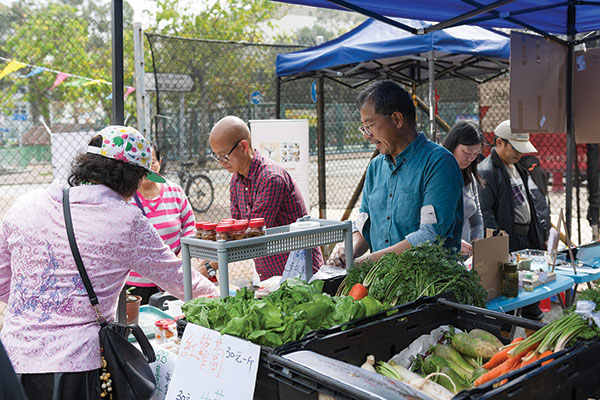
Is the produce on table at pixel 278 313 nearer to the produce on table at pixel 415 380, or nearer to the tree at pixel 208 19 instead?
the produce on table at pixel 415 380

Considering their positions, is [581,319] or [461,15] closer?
[581,319]

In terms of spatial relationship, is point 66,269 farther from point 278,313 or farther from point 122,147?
point 278,313

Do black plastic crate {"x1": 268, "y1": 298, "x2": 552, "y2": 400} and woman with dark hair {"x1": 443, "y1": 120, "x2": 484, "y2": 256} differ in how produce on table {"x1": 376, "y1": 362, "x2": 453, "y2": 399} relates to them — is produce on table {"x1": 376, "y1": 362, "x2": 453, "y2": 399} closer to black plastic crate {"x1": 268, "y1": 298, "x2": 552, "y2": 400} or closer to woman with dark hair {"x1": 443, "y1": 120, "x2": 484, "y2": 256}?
black plastic crate {"x1": 268, "y1": 298, "x2": 552, "y2": 400}

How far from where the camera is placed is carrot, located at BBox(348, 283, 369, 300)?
2.30m

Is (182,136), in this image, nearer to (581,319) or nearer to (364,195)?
(364,195)

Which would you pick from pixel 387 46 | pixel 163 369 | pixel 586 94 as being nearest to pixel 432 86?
pixel 387 46

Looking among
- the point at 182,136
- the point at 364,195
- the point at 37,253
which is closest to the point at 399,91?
the point at 364,195

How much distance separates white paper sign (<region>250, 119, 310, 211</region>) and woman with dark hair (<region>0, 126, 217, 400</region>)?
3.86 m

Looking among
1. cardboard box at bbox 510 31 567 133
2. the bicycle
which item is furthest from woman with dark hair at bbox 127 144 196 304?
the bicycle

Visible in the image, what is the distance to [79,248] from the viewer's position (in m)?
2.24

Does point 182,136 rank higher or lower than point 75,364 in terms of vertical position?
higher

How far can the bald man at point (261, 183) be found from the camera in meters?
3.67

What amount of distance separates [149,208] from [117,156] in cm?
170

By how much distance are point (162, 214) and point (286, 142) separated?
249cm
